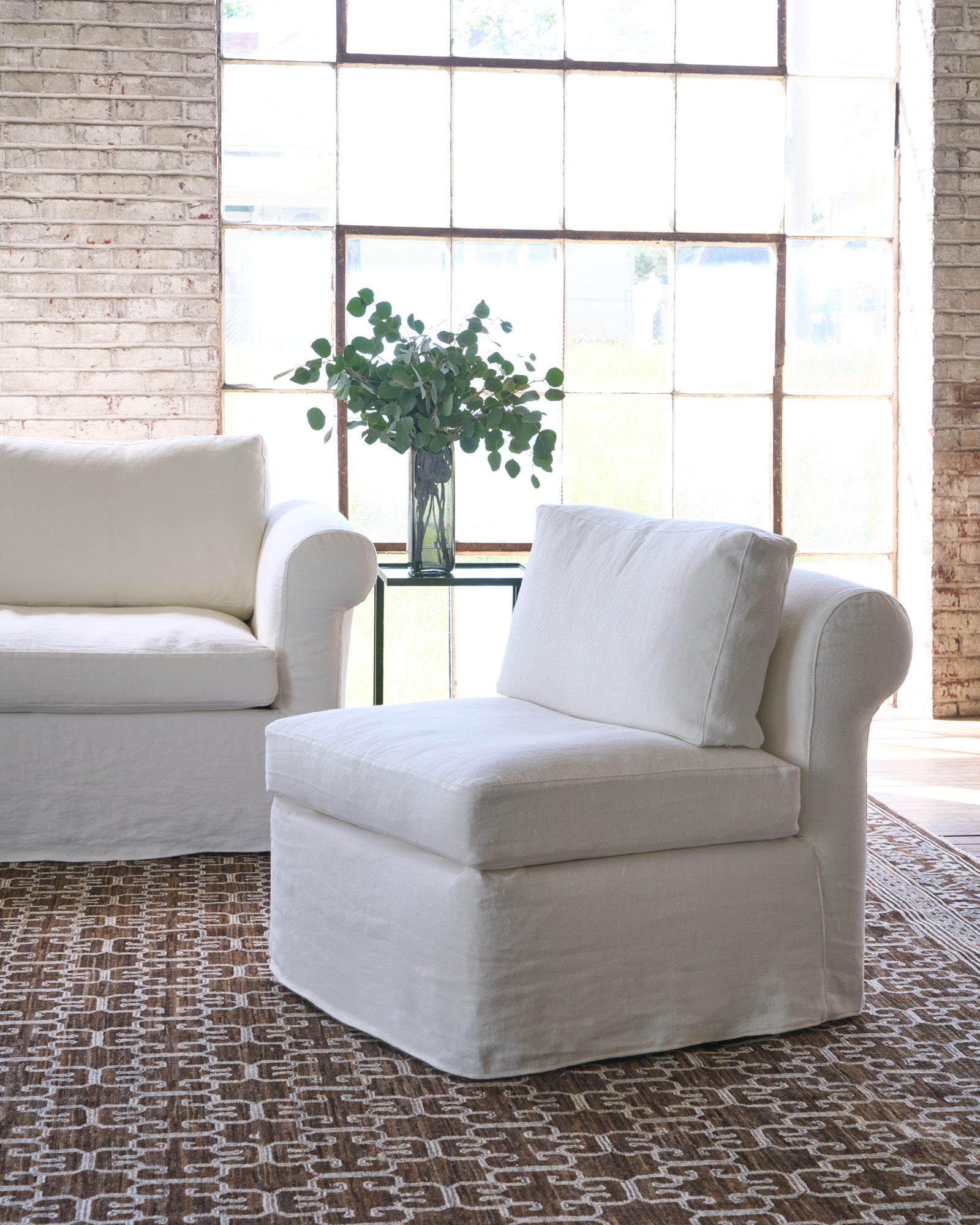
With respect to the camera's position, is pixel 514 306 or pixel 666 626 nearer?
pixel 666 626

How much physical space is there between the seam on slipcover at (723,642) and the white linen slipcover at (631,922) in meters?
0.05

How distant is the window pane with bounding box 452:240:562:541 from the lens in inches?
177

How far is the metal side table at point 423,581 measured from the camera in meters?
3.41

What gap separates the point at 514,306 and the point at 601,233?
36 centimetres

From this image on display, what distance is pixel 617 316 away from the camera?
14.9 feet

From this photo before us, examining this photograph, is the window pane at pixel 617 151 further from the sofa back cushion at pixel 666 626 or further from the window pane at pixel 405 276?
the sofa back cushion at pixel 666 626

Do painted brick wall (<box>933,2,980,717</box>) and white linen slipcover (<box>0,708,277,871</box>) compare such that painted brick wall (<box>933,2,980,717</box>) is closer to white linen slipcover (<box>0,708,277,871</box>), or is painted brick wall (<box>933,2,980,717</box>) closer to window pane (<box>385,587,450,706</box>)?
window pane (<box>385,587,450,706</box>)

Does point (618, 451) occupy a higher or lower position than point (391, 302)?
lower

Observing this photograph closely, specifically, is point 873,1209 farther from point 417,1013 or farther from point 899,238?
point 899,238

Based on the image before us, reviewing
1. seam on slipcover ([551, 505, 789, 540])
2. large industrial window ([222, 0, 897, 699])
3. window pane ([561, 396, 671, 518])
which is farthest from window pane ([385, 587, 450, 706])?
seam on slipcover ([551, 505, 789, 540])

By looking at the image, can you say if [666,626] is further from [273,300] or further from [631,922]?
[273,300]

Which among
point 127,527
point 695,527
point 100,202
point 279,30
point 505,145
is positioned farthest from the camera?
point 505,145

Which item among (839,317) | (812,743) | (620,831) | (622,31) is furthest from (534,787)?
(622,31)

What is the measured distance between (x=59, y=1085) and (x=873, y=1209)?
101 centimetres
